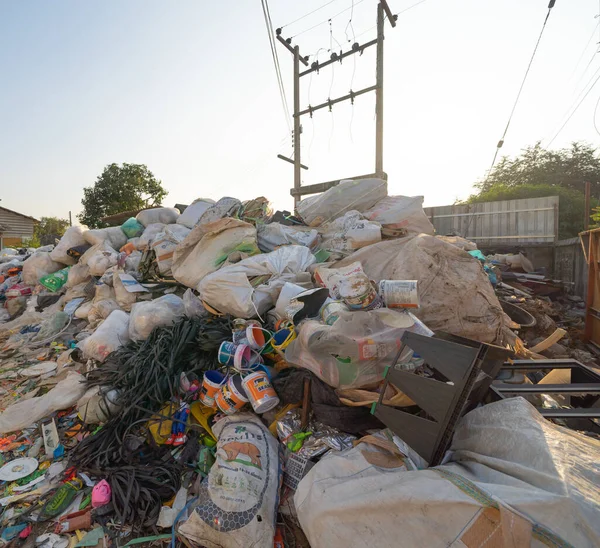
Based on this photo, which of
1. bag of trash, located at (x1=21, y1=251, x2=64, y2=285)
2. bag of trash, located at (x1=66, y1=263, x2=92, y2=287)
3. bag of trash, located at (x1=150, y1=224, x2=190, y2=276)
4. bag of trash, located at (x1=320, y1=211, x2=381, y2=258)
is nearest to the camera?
bag of trash, located at (x1=320, y1=211, x2=381, y2=258)

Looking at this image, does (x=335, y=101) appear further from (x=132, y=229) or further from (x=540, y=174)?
(x=540, y=174)

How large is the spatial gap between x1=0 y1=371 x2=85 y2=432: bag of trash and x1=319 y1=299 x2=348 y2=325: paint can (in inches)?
70.8

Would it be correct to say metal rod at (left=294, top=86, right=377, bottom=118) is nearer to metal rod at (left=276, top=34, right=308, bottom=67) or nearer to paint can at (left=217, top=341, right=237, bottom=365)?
metal rod at (left=276, top=34, right=308, bottom=67)

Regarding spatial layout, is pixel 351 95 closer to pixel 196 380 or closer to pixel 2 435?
pixel 196 380

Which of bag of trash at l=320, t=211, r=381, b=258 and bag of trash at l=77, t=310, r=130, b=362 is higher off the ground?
bag of trash at l=320, t=211, r=381, b=258

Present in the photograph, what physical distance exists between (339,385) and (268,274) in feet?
3.87

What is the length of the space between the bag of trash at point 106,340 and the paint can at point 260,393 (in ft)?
4.61

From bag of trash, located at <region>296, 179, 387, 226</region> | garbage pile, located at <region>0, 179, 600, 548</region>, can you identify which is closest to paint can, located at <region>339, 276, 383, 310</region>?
garbage pile, located at <region>0, 179, 600, 548</region>

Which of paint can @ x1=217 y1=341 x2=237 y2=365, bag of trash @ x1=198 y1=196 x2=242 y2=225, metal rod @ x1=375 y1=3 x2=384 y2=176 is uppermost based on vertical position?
metal rod @ x1=375 y1=3 x2=384 y2=176

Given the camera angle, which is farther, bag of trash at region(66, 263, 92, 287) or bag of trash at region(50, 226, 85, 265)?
bag of trash at region(50, 226, 85, 265)

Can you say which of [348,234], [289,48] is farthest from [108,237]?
[289,48]

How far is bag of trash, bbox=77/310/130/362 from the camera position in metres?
2.46

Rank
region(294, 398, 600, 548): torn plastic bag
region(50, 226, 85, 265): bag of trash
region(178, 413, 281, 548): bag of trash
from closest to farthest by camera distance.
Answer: region(294, 398, 600, 548): torn plastic bag → region(178, 413, 281, 548): bag of trash → region(50, 226, 85, 265): bag of trash

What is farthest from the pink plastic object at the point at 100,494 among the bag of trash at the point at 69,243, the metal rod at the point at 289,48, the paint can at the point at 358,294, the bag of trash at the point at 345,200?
the metal rod at the point at 289,48
